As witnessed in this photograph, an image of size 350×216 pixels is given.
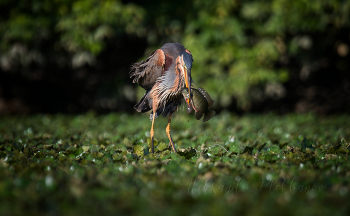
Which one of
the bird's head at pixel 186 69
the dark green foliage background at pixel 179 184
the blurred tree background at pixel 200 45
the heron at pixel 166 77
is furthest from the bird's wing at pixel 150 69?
the blurred tree background at pixel 200 45

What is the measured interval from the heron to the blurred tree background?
18.1ft

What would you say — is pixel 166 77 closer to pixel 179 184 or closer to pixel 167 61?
pixel 167 61

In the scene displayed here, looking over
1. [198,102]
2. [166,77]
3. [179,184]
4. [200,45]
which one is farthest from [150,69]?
[200,45]

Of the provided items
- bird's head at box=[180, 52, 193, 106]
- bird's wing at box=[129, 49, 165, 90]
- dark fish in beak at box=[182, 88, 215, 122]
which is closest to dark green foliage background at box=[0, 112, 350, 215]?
dark fish in beak at box=[182, 88, 215, 122]

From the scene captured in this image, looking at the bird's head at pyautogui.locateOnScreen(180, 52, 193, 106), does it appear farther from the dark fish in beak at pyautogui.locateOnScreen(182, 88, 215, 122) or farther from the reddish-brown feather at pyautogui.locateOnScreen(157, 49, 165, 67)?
the reddish-brown feather at pyautogui.locateOnScreen(157, 49, 165, 67)

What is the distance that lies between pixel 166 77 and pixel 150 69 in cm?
39

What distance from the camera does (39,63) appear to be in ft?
35.7

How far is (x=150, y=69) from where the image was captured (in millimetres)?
4582

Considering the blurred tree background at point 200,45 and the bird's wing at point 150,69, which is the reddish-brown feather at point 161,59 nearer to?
the bird's wing at point 150,69

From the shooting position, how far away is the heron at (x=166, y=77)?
4.00m

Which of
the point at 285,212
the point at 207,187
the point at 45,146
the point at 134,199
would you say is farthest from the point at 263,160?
the point at 45,146

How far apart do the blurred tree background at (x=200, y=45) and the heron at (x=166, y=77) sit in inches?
217

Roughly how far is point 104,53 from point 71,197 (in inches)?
408

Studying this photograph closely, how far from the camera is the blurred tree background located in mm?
9914
